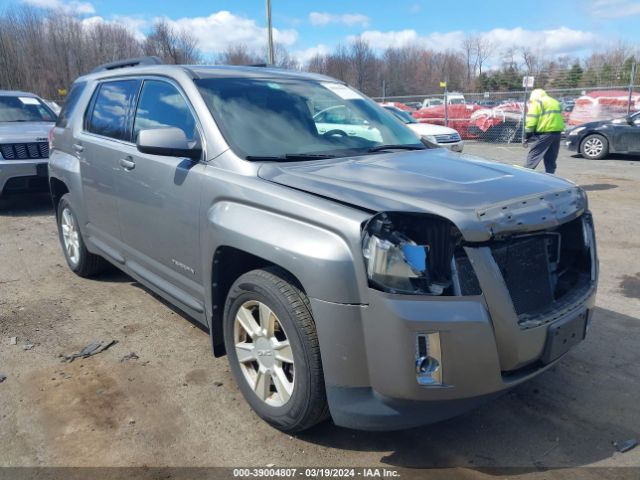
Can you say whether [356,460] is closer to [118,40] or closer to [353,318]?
[353,318]

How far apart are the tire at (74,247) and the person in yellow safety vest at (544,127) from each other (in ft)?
23.4

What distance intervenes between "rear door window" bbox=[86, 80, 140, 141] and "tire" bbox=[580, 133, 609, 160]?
13.3m

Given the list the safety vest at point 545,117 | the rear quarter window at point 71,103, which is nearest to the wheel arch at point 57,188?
the rear quarter window at point 71,103

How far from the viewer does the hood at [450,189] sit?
229 cm

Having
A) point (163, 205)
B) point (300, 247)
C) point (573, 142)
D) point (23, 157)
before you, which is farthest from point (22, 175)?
point (573, 142)

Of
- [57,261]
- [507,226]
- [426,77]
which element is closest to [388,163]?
[507,226]

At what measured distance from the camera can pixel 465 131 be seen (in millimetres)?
20500

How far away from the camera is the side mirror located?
2992mm

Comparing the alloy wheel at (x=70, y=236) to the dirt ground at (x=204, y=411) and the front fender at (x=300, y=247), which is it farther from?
the front fender at (x=300, y=247)

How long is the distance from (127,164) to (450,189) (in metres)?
2.35

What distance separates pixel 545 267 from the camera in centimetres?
260

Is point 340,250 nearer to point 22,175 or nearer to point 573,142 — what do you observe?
point 22,175

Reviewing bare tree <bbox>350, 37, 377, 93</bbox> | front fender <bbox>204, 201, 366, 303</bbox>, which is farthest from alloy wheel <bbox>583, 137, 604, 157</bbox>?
bare tree <bbox>350, 37, 377, 93</bbox>

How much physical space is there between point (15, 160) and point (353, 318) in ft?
24.8
